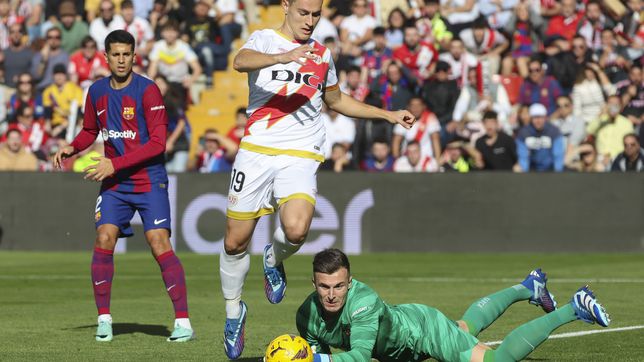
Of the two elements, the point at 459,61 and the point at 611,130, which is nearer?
the point at 611,130

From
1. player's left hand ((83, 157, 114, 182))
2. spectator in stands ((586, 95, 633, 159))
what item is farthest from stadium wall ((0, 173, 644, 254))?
player's left hand ((83, 157, 114, 182))

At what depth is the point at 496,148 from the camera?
831 inches

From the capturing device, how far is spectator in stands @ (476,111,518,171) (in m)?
21.1

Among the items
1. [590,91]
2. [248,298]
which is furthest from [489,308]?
[590,91]

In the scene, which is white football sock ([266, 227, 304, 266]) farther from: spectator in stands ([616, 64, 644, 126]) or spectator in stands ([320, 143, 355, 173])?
spectator in stands ([616, 64, 644, 126])

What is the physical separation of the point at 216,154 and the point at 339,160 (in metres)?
2.14

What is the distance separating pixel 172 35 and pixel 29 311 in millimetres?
12149

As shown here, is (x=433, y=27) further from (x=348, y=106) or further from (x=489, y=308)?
(x=489, y=308)

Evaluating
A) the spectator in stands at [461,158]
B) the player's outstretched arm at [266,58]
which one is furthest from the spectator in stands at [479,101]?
the player's outstretched arm at [266,58]

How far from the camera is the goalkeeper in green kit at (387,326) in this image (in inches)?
302

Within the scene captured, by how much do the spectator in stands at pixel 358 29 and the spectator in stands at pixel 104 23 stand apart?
4.34 m

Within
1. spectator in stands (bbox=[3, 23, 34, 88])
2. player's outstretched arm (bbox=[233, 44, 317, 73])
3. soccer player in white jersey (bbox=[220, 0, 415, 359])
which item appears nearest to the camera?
player's outstretched arm (bbox=[233, 44, 317, 73])

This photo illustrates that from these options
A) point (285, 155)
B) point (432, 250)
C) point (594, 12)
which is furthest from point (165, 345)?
point (594, 12)

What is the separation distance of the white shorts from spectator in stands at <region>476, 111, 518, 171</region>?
39.7ft
